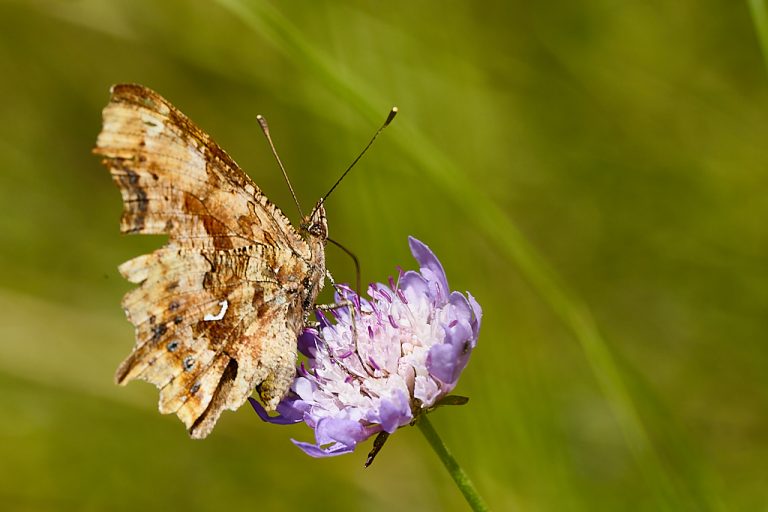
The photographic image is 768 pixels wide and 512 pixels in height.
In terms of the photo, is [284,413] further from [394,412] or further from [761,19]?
[761,19]

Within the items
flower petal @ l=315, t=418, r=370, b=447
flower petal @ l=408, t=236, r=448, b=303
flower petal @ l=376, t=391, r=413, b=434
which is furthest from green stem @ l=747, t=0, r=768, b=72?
flower petal @ l=315, t=418, r=370, b=447

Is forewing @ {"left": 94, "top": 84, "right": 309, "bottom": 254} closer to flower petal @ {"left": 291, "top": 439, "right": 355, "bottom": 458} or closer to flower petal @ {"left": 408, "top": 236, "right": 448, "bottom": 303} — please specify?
flower petal @ {"left": 408, "top": 236, "right": 448, "bottom": 303}

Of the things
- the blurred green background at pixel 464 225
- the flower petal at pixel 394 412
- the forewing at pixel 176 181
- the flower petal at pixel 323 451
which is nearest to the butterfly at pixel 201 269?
the forewing at pixel 176 181

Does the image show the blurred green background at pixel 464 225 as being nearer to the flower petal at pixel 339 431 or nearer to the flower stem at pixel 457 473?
the flower petal at pixel 339 431

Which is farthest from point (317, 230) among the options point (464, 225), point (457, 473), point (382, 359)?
point (464, 225)

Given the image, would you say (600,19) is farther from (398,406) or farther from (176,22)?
(398,406)

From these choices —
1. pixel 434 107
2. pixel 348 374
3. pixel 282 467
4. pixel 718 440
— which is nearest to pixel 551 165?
pixel 434 107
